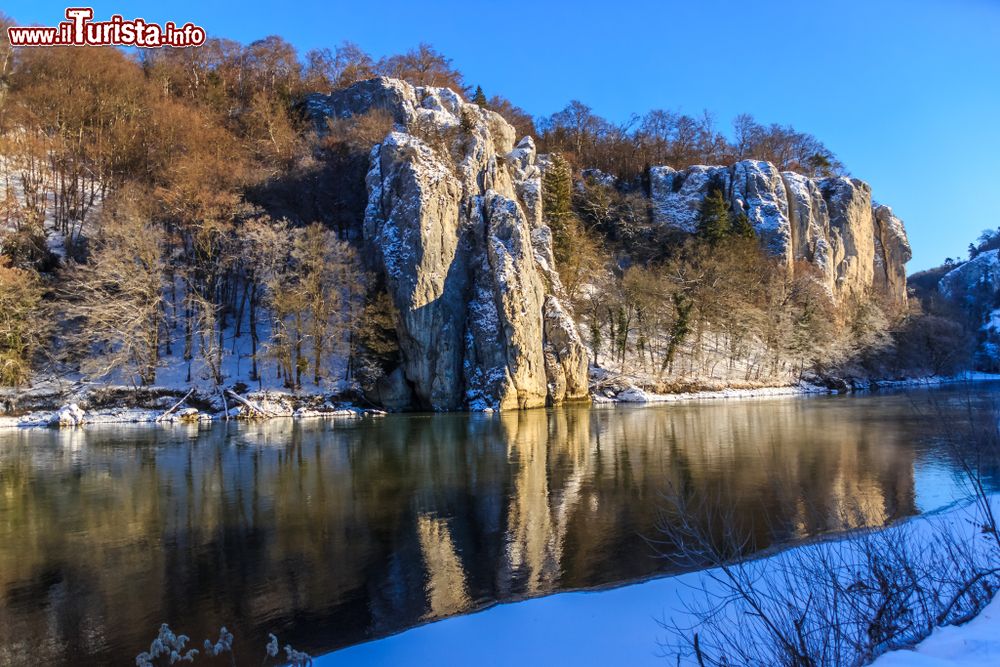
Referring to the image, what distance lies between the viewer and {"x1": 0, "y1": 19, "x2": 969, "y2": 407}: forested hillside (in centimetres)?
4025

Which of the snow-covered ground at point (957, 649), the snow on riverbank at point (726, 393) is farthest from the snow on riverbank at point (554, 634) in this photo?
the snow on riverbank at point (726, 393)

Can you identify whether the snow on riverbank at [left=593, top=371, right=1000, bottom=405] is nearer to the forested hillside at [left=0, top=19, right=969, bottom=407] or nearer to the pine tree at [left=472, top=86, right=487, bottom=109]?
the forested hillside at [left=0, top=19, right=969, bottom=407]

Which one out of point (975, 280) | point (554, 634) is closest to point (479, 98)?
point (554, 634)

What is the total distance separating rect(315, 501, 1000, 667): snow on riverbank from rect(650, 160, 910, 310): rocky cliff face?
68.8m

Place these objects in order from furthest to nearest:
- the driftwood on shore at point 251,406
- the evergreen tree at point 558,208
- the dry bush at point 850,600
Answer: the evergreen tree at point 558,208, the driftwood on shore at point 251,406, the dry bush at point 850,600

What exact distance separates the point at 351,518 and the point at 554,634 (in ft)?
21.8

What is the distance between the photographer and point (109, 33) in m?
46.1

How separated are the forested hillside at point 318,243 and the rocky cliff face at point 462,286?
0.51 metres

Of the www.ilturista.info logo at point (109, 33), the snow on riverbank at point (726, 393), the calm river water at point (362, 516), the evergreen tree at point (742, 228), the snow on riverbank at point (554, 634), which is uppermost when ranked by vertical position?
the www.ilturista.info logo at point (109, 33)

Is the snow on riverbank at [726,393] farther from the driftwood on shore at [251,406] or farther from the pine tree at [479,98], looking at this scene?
the pine tree at [479,98]

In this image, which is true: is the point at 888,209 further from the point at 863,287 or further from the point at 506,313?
the point at 506,313

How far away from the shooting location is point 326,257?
42.3 metres

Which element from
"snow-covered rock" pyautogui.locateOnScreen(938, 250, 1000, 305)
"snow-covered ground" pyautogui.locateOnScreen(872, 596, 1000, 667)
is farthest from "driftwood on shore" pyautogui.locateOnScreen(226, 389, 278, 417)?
"snow-covered rock" pyautogui.locateOnScreen(938, 250, 1000, 305)

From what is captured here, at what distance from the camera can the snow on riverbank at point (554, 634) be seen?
6.21m
